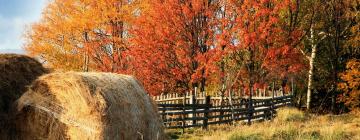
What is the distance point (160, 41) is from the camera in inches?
704

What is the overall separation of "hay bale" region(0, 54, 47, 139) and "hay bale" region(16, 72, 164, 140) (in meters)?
0.20

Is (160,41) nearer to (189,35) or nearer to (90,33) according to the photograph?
(189,35)

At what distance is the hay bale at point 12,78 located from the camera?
7.13 meters

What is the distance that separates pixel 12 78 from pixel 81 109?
1475 millimetres

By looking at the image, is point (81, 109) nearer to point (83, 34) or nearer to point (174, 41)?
point (174, 41)

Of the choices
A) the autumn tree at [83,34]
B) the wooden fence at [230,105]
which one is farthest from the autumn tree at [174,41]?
the autumn tree at [83,34]

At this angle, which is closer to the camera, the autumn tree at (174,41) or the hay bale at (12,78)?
the hay bale at (12,78)

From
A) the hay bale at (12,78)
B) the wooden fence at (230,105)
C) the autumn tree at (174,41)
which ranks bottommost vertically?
the wooden fence at (230,105)

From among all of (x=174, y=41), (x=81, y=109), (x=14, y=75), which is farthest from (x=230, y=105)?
(x=81, y=109)

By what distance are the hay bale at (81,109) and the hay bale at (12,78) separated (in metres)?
0.20


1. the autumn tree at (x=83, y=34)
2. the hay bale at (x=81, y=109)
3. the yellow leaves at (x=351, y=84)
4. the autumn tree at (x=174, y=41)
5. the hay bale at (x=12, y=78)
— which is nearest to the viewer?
the hay bale at (x=81, y=109)

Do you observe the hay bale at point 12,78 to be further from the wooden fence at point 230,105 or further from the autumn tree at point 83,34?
the autumn tree at point 83,34

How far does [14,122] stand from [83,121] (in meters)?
1.21

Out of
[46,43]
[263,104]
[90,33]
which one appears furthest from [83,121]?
[46,43]
